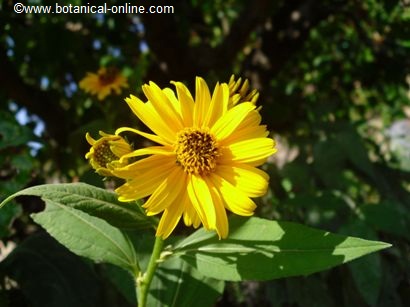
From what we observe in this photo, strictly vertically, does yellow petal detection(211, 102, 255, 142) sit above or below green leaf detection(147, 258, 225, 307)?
above

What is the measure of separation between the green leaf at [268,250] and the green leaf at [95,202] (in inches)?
3.6

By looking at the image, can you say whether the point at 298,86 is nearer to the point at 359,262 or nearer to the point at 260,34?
the point at 260,34

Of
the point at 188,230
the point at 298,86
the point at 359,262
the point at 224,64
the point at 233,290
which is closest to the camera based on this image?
the point at 359,262

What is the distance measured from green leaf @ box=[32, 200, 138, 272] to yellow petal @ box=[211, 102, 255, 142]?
0.26 metres

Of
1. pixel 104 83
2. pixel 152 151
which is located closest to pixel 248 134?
pixel 152 151

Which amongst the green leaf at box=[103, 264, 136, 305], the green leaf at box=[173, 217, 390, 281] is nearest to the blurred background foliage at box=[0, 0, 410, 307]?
the green leaf at box=[103, 264, 136, 305]

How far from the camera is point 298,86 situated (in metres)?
2.65

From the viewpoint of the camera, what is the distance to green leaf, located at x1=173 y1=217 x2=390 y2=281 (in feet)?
2.33

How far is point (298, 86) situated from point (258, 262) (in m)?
2.00

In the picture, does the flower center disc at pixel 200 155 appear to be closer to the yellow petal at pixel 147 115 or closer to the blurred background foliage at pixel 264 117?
the yellow petal at pixel 147 115

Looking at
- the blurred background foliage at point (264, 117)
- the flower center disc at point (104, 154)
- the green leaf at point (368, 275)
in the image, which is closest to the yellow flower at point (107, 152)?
the flower center disc at point (104, 154)

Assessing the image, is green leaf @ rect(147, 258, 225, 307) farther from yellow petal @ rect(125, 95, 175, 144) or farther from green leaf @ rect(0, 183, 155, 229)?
yellow petal @ rect(125, 95, 175, 144)

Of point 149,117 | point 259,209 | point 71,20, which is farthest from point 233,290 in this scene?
point 71,20

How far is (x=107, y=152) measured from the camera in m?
0.72
